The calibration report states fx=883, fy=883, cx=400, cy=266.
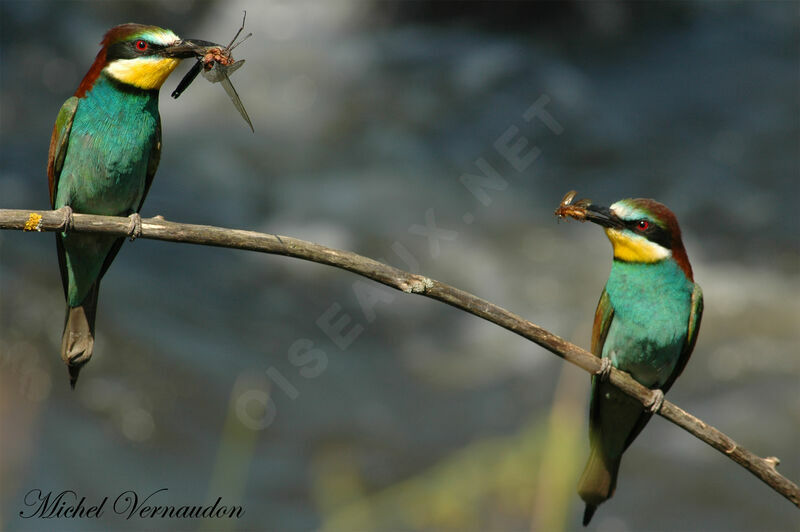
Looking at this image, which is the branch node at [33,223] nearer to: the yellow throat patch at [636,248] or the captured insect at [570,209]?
A: the captured insect at [570,209]

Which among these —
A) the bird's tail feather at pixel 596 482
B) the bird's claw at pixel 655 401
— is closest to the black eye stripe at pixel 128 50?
the bird's claw at pixel 655 401

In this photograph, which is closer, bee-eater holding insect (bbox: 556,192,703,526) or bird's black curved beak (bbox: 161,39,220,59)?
bird's black curved beak (bbox: 161,39,220,59)

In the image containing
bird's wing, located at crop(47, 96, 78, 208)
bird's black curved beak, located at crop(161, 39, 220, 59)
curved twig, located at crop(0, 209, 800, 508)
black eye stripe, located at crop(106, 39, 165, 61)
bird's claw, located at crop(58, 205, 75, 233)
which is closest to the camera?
curved twig, located at crop(0, 209, 800, 508)

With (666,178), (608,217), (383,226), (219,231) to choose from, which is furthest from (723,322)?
(219,231)

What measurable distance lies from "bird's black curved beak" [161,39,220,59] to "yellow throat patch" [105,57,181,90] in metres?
0.03

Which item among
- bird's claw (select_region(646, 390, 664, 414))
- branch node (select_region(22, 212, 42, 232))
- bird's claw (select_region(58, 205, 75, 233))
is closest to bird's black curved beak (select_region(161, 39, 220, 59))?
bird's claw (select_region(58, 205, 75, 233))

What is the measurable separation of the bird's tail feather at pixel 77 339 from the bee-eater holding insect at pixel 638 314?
1508 millimetres

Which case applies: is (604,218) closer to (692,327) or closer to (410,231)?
(692,327)

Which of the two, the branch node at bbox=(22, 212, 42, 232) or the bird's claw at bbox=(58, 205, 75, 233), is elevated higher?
the branch node at bbox=(22, 212, 42, 232)

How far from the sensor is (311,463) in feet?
19.3

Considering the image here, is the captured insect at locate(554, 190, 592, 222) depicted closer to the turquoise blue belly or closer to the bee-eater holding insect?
the bee-eater holding insect

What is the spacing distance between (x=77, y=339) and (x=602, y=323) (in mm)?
1632

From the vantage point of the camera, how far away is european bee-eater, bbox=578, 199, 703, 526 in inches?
107

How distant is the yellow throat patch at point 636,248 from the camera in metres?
2.71
